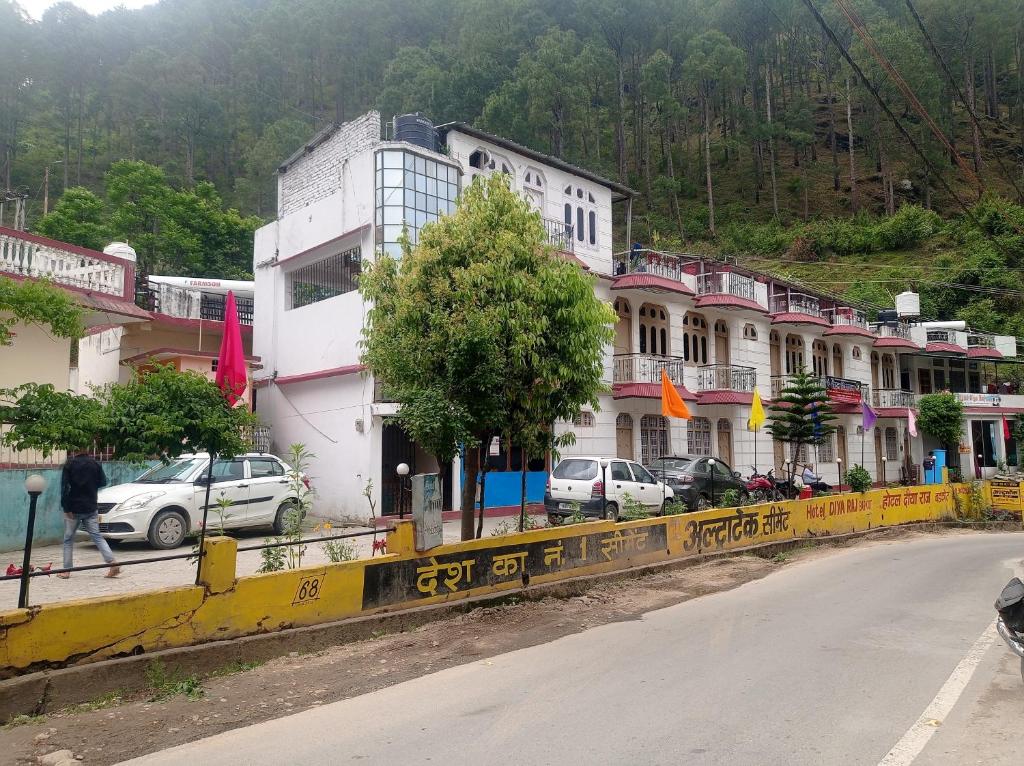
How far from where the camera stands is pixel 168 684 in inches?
238

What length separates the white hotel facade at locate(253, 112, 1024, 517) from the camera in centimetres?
1864

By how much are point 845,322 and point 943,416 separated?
7.55 metres

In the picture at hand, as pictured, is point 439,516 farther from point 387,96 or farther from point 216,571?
point 387,96

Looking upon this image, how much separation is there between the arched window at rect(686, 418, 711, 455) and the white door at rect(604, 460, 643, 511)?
8.54 meters

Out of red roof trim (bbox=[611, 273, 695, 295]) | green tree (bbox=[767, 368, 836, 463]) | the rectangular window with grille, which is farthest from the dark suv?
the rectangular window with grille

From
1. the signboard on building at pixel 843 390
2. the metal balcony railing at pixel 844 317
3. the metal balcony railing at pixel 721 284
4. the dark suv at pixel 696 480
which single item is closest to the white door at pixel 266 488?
the dark suv at pixel 696 480

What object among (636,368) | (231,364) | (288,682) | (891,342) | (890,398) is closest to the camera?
(288,682)

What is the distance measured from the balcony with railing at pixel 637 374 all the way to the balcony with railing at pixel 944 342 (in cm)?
2131

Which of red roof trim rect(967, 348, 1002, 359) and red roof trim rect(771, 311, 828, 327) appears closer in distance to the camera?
red roof trim rect(771, 311, 828, 327)

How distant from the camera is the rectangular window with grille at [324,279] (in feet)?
66.4

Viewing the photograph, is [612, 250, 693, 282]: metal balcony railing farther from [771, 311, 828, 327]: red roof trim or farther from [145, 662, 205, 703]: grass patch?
[145, 662, 205, 703]: grass patch

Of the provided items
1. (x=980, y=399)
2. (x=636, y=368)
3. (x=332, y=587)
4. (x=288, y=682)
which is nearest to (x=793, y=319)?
(x=636, y=368)

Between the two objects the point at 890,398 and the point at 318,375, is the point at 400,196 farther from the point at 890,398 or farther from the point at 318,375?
the point at 890,398

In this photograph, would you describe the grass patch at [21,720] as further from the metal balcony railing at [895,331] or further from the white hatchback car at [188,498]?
the metal balcony railing at [895,331]
